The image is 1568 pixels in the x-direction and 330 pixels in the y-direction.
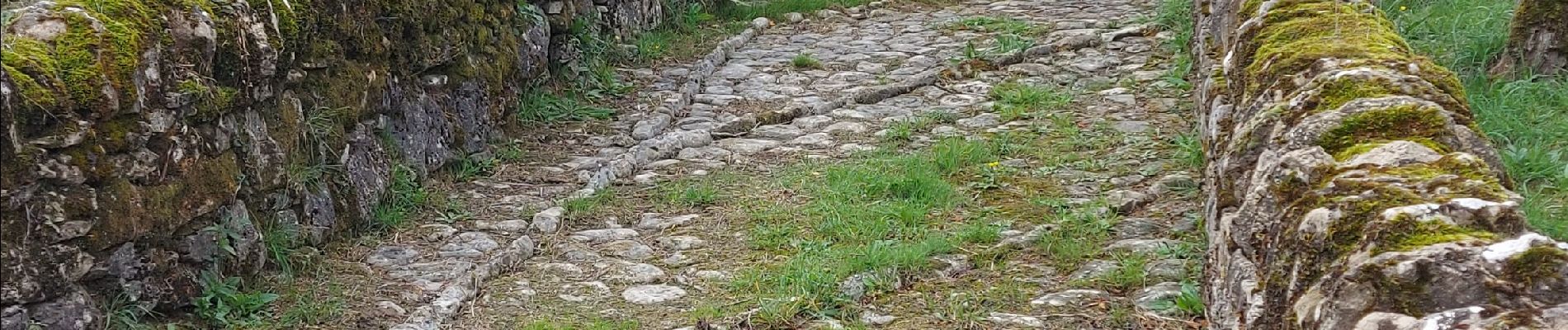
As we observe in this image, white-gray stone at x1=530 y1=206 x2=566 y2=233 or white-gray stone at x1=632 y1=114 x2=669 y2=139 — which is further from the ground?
white-gray stone at x1=530 y1=206 x2=566 y2=233

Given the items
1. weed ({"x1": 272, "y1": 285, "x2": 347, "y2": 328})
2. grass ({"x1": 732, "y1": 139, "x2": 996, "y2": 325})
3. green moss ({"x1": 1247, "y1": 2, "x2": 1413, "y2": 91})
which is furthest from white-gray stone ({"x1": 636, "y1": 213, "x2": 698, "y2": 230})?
green moss ({"x1": 1247, "y1": 2, "x2": 1413, "y2": 91})

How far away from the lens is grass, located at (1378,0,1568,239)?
164 inches

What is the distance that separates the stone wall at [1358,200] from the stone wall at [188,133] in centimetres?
306

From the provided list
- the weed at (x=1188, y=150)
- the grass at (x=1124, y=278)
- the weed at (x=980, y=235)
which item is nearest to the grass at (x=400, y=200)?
the weed at (x=980, y=235)

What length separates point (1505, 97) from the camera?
16.3 feet

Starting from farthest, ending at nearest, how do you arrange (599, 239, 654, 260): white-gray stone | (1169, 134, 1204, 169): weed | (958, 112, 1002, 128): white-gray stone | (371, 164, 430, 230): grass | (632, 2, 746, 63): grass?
(632, 2, 746, 63): grass
(958, 112, 1002, 128): white-gray stone
(1169, 134, 1204, 169): weed
(371, 164, 430, 230): grass
(599, 239, 654, 260): white-gray stone

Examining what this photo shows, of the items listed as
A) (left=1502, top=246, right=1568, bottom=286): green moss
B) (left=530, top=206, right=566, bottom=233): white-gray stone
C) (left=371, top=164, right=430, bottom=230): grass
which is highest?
(left=1502, top=246, right=1568, bottom=286): green moss

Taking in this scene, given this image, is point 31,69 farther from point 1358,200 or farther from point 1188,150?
point 1188,150

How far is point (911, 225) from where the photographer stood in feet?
16.9

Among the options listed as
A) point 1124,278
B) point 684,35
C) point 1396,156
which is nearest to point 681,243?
point 1124,278

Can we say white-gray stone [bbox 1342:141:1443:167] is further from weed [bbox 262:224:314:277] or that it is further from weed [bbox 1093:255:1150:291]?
weed [bbox 262:224:314:277]

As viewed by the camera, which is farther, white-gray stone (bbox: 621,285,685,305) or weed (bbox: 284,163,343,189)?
weed (bbox: 284,163,343,189)

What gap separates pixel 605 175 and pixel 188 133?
2.33 metres

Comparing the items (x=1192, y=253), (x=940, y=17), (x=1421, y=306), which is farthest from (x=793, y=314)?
(x=940, y=17)
